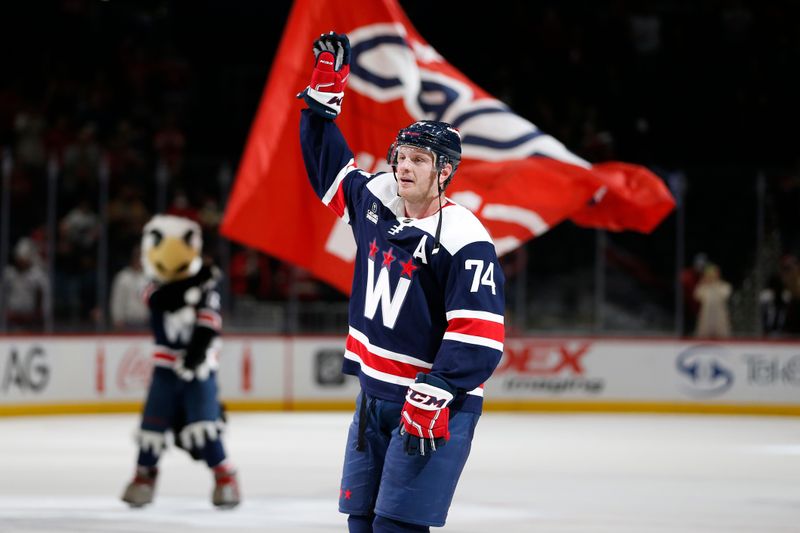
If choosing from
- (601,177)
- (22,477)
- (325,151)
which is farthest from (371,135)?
(22,477)

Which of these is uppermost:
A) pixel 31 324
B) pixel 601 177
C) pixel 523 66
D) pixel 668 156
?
pixel 523 66

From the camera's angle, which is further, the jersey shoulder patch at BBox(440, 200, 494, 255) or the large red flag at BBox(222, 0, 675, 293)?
the large red flag at BBox(222, 0, 675, 293)

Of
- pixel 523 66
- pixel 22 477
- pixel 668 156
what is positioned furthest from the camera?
pixel 523 66

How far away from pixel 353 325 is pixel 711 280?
10.4 metres

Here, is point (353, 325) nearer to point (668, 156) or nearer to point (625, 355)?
point (625, 355)

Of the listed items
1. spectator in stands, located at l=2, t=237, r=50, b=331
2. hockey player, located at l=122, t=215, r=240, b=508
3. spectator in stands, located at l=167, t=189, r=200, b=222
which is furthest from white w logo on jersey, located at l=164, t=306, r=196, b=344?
spectator in stands, located at l=167, t=189, r=200, b=222

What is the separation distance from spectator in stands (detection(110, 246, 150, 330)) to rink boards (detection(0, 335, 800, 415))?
660 mm

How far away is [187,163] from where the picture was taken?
14.0 metres

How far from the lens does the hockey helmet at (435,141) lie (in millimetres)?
3969

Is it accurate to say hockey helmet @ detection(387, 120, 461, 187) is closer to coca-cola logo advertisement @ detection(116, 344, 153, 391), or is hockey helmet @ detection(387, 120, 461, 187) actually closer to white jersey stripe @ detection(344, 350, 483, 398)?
white jersey stripe @ detection(344, 350, 483, 398)

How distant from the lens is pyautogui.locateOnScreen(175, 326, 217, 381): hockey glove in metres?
7.48

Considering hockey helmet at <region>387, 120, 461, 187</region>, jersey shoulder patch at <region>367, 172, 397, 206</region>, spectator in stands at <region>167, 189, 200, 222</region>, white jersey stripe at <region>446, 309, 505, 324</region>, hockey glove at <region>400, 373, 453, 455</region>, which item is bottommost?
hockey glove at <region>400, 373, 453, 455</region>

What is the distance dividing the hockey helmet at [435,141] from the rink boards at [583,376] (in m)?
10.2

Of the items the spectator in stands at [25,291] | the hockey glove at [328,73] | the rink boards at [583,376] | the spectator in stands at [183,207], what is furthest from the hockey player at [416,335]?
the rink boards at [583,376]
